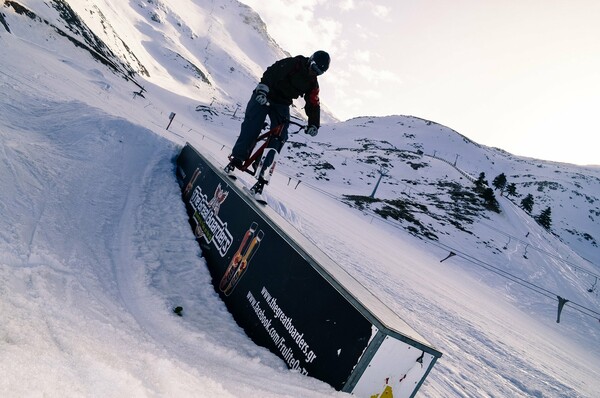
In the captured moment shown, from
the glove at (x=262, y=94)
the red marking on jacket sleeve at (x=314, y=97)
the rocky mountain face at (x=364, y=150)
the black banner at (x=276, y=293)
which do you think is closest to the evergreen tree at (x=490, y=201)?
the rocky mountain face at (x=364, y=150)

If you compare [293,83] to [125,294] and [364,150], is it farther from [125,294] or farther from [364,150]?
[364,150]

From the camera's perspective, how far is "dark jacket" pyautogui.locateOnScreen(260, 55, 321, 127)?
5363 millimetres

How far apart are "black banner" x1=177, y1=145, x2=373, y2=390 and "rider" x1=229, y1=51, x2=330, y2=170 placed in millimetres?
1137

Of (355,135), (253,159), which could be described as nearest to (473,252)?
(253,159)

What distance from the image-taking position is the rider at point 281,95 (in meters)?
5.23

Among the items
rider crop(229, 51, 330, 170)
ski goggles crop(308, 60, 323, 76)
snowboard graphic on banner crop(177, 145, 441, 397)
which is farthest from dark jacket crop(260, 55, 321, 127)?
snowboard graphic on banner crop(177, 145, 441, 397)

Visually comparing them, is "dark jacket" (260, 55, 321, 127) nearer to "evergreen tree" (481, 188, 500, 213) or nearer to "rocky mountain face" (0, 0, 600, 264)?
"rocky mountain face" (0, 0, 600, 264)

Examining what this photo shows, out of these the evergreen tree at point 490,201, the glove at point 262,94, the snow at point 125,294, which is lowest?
the snow at point 125,294

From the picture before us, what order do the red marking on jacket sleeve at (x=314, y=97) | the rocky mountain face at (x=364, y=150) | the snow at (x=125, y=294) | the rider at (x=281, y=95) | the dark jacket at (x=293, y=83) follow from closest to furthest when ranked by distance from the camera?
the snow at (x=125, y=294)
the rider at (x=281, y=95)
the dark jacket at (x=293, y=83)
the red marking on jacket sleeve at (x=314, y=97)
the rocky mountain face at (x=364, y=150)

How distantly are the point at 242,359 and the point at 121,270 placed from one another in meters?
1.74

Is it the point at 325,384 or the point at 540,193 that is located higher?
the point at 540,193

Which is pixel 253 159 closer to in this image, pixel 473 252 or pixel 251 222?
pixel 251 222

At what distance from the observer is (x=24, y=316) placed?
203cm

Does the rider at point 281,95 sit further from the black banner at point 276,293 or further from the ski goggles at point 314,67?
the black banner at point 276,293
